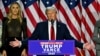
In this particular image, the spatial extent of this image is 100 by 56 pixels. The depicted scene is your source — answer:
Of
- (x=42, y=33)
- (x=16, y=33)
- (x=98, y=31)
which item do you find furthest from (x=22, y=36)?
(x=98, y=31)

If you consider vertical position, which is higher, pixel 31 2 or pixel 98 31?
pixel 31 2

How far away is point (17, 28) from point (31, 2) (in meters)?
1.54

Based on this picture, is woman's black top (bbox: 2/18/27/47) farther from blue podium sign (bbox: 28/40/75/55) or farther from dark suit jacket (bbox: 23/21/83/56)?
blue podium sign (bbox: 28/40/75/55)

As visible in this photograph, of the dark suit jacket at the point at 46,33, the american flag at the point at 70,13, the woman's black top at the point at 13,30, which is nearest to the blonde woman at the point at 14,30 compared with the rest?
the woman's black top at the point at 13,30

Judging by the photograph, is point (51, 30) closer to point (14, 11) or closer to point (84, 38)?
point (14, 11)

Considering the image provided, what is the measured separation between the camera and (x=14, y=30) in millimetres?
5051

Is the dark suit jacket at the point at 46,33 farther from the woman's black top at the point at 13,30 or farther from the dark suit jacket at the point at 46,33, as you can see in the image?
Answer: the woman's black top at the point at 13,30

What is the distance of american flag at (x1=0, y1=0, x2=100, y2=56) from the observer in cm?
648

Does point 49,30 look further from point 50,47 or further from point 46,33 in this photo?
point 50,47

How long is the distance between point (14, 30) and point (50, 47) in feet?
4.19

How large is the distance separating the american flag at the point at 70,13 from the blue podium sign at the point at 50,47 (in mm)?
2592

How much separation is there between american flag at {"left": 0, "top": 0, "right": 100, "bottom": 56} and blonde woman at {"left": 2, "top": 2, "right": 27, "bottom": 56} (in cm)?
136

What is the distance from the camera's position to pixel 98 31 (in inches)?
212

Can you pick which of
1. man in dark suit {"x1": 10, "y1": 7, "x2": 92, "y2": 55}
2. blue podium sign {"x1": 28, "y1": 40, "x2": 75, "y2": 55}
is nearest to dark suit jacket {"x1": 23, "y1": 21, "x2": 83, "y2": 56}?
man in dark suit {"x1": 10, "y1": 7, "x2": 92, "y2": 55}
